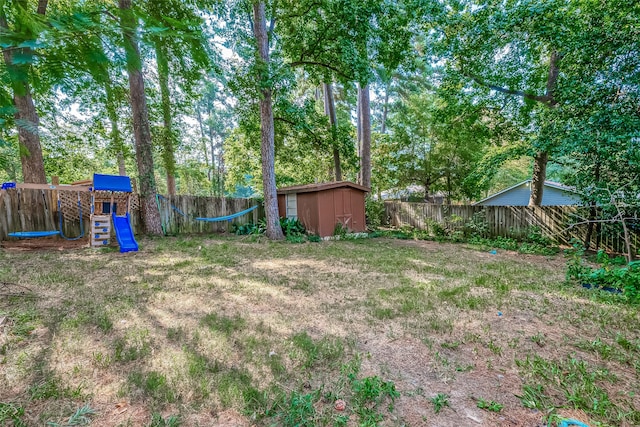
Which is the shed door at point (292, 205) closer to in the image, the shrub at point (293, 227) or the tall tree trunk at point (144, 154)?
the shrub at point (293, 227)

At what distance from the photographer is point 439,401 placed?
1.45 m

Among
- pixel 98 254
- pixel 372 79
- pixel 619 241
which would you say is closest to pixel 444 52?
pixel 372 79

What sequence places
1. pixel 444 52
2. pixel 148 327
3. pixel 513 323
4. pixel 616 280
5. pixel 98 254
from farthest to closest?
pixel 444 52 < pixel 98 254 < pixel 616 280 < pixel 513 323 < pixel 148 327

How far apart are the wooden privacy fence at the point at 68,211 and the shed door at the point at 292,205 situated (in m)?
2.59

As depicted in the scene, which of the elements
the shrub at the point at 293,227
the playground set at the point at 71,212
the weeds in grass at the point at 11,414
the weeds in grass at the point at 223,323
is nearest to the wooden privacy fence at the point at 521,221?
the shrub at the point at 293,227

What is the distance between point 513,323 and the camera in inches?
95.4

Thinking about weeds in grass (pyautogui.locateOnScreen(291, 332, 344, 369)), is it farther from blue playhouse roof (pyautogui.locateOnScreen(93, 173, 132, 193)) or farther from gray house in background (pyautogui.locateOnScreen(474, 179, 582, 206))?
gray house in background (pyautogui.locateOnScreen(474, 179, 582, 206))

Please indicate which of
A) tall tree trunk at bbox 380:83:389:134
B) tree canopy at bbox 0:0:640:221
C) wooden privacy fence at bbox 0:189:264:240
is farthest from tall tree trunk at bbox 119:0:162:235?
tall tree trunk at bbox 380:83:389:134

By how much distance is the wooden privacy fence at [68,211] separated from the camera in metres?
5.45

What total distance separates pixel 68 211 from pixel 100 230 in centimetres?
109

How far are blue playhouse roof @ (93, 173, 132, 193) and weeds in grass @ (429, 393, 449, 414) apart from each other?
689cm

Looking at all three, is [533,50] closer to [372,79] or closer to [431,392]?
[372,79]

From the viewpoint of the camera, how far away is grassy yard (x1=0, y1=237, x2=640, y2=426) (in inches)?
54.6

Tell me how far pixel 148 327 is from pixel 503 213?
866cm
